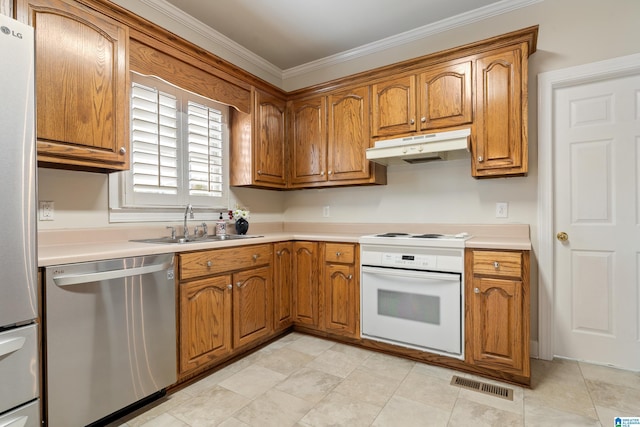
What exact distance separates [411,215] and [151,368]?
2.33 metres

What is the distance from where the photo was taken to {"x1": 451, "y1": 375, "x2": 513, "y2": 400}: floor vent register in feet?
6.45

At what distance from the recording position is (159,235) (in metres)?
2.51

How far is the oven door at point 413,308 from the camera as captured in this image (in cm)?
223

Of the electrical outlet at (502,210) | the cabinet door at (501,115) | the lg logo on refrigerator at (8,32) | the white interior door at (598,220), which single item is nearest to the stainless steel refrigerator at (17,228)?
the lg logo on refrigerator at (8,32)

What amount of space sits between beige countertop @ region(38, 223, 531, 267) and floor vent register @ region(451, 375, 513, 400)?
0.89 m

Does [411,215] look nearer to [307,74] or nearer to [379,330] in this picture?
[379,330]

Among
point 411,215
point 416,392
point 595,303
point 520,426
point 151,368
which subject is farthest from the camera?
point 411,215

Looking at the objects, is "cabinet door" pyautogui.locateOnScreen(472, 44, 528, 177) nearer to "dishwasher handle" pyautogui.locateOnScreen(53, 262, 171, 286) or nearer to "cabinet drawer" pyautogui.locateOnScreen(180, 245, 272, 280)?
"cabinet drawer" pyautogui.locateOnScreen(180, 245, 272, 280)

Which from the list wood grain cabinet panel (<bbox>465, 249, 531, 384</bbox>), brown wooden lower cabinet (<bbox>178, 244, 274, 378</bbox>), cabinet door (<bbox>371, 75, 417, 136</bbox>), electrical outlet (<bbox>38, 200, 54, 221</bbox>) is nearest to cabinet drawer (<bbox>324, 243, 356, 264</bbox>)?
brown wooden lower cabinet (<bbox>178, 244, 274, 378</bbox>)

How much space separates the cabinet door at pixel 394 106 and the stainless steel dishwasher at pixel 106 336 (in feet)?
6.55

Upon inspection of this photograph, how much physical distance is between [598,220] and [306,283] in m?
2.32

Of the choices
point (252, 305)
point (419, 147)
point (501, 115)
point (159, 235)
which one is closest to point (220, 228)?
point (159, 235)

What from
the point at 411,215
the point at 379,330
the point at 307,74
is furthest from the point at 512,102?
the point at 307,74

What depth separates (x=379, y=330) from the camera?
99.9 inches
